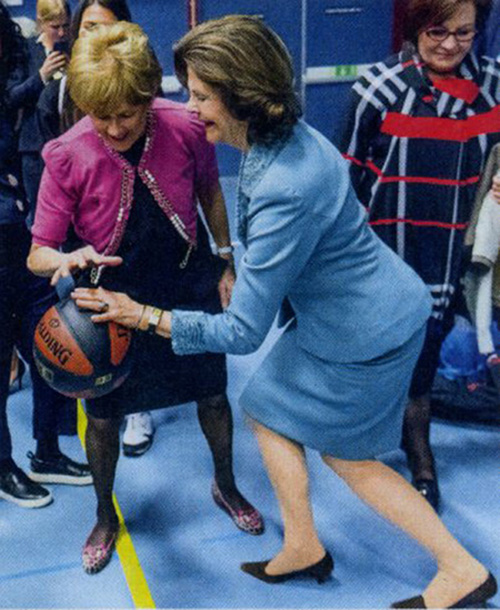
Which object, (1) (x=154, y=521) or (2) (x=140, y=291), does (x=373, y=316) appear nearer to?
(2) (x=140, y=291)

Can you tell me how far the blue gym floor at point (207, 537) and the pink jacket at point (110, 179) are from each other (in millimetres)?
1035

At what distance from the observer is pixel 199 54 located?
1867 millimetres

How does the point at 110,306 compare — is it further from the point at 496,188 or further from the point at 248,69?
the point at 496,188

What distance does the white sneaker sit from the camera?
3.26 m

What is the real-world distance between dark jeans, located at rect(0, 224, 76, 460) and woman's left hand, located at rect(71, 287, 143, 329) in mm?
637

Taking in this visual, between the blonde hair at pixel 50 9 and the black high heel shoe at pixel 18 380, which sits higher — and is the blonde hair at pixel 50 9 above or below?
above

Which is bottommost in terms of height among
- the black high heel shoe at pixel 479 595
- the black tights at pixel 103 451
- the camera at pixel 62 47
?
the black high heel shoe at pixel 479 595

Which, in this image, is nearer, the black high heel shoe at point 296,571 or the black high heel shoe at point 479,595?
the black high heel shoe at point 479,595

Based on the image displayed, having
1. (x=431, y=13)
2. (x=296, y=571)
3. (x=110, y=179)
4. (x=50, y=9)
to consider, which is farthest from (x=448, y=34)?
(x=50, y=9)

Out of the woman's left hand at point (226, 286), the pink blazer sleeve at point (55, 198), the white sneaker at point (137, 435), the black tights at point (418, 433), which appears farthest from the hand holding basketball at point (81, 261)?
the black tights at point (418, 433)

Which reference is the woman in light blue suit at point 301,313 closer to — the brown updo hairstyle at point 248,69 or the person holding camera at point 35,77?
the brown updo hairstyle at point 248,69

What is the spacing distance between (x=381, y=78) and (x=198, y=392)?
115cm

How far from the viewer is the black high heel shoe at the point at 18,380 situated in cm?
376

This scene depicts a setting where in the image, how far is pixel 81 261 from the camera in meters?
2.13
